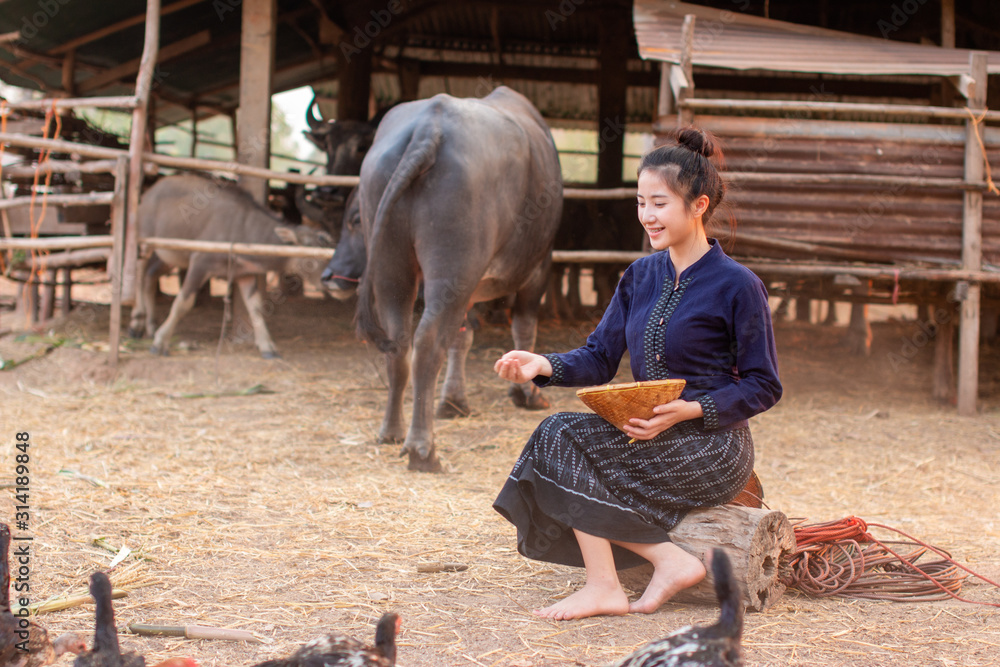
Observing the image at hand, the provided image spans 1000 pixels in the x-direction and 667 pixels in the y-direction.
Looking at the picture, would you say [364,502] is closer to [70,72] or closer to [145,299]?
[145,299]

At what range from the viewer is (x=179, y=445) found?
436 centimetres

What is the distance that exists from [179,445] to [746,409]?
3.30 meters

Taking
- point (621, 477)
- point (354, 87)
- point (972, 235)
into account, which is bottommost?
point (621, 477)

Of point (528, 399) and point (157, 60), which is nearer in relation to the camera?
point (528, 399)

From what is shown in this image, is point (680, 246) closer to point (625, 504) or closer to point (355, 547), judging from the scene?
point (625, 504)

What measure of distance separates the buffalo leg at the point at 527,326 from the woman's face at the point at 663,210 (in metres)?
3.00

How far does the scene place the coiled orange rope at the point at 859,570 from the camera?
101 inches

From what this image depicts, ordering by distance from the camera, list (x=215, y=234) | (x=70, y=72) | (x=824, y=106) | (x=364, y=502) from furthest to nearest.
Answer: (x=70, y=72) < (x=215, y=234) < (x=824, y=106) < (x=364, y=502)

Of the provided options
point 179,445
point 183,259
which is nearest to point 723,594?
point 179,445

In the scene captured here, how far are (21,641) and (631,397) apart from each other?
1.52 m

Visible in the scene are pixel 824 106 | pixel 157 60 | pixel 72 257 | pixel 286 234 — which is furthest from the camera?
pixel 157 60

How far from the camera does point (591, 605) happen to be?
7.48 feet

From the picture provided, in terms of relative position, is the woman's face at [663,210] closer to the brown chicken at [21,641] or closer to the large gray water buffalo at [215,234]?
the brown chicken at [21,641]

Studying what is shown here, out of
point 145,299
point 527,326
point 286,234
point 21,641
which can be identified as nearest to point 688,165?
point 21,641
